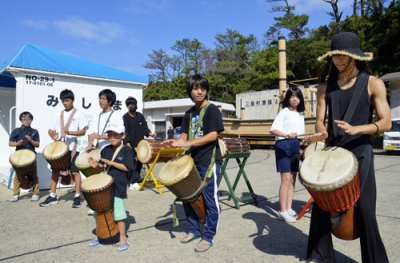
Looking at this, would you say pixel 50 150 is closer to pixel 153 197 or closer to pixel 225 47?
pixel 153 197

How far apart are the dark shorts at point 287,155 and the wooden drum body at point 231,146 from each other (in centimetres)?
88

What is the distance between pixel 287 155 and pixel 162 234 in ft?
6.10

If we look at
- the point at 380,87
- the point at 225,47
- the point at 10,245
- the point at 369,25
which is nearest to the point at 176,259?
the point at 10,245

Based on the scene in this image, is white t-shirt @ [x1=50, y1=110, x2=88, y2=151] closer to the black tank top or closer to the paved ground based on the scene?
the paved ground

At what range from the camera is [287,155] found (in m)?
4.28

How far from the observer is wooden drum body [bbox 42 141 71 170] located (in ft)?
16.6

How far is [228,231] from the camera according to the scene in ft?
12.9

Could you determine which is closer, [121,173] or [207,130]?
[207,130]

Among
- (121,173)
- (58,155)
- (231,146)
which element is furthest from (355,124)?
(58,155)

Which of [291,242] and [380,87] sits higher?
[380,87]

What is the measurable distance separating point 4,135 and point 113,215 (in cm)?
677

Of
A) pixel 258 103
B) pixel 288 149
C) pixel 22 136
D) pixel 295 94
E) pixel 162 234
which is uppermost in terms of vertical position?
pixel 258 103

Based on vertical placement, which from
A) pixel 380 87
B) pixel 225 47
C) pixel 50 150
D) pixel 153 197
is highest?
pixel 225 47

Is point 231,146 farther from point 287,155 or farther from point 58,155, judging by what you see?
point 58,155
